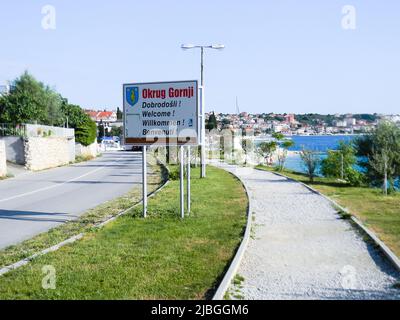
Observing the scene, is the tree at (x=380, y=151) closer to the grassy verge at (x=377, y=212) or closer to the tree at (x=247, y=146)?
the grassy verge at (x=377, y=212)

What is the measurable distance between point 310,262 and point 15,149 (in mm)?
25410

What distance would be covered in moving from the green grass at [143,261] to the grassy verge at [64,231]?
0.49 meters

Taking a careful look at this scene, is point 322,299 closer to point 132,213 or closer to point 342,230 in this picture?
point 342,230

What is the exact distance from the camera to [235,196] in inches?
615

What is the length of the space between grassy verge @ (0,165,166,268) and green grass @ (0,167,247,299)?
1.62 feet

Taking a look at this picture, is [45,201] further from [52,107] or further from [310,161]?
[52,107]

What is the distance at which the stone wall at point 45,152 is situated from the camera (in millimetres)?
29000

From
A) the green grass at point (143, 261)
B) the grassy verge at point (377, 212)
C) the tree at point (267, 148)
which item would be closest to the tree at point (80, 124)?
the tree at point (267, 148)

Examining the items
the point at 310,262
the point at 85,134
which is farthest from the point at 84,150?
the point at 310,262

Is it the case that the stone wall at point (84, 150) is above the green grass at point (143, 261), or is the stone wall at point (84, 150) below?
below

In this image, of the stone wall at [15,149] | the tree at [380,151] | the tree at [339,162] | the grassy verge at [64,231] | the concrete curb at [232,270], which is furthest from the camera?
the stone wall at [15,149]

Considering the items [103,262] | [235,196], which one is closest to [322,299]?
[103,262]

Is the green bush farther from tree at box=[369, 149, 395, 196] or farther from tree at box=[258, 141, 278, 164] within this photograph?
tree at box=[369, 149, 395, 196]

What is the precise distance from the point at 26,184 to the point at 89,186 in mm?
3055
